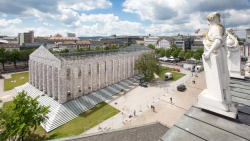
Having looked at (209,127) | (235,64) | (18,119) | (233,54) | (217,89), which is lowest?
(18,119)

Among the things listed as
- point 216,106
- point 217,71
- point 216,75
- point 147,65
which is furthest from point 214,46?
point 147,65

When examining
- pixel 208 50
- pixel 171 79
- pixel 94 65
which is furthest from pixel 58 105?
pixel 171 79

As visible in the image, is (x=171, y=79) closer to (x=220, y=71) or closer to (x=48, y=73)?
(x=48, y=73)

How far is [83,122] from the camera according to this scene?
22.8 m

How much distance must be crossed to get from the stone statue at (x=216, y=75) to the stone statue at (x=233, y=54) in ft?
20.6

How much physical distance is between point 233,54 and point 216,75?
7.52 metres

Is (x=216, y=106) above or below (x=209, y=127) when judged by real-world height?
above

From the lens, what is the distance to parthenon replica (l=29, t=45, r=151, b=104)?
25734 mm

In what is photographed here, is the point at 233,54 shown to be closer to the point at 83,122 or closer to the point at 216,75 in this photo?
the point at 216,75

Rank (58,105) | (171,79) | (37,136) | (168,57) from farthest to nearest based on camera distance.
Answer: (168,57), (171,79), (58,105), (37,136)

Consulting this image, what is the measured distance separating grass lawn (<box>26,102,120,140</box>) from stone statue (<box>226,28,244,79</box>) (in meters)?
19.5

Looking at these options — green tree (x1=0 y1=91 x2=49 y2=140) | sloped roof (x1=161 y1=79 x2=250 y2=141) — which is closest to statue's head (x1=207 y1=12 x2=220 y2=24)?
sloped roof (x1=161 y1=79 x2=250 y2=141)

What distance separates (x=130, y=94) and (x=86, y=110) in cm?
1142

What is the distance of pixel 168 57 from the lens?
264ft
